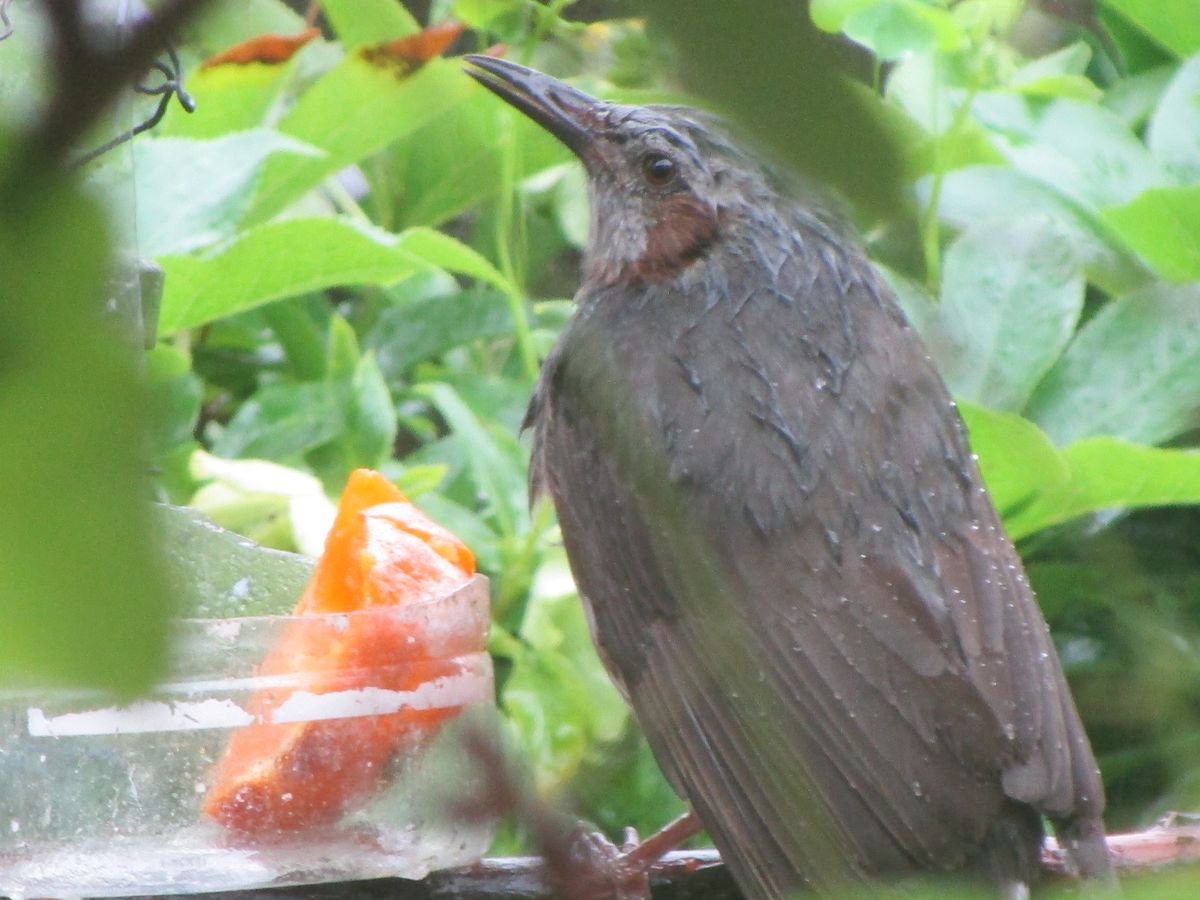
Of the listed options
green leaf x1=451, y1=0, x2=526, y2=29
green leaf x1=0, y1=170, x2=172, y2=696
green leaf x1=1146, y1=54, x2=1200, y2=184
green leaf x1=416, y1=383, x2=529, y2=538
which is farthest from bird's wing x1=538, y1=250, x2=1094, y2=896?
green leaf x1=0, y1=170, x2=172, y2=696

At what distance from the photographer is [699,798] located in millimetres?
2041

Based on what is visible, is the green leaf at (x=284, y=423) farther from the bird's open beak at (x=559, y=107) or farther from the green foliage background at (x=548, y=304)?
the bird's open beak at (x=559, y=107)

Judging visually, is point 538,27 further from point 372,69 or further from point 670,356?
point 670,356

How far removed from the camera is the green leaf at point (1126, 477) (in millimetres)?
1792

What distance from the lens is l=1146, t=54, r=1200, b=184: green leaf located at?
0.73m

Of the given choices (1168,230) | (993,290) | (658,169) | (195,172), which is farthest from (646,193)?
(993,290)

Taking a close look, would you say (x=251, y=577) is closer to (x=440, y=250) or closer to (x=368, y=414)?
(x=440, y=250)

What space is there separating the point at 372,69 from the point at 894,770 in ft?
5.02

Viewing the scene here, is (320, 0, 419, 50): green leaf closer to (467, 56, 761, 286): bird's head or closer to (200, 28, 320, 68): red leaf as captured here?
(200, 28, 320, 68): red leaf

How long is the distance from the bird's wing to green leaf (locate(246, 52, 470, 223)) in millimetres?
445

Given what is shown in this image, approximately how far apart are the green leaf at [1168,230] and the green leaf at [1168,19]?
83 mm

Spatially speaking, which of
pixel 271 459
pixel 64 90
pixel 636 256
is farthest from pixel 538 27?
pixel 271 459

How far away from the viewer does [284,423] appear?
117 inches

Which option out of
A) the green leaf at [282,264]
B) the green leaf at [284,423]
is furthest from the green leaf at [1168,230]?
the green leaf at [284,423]
